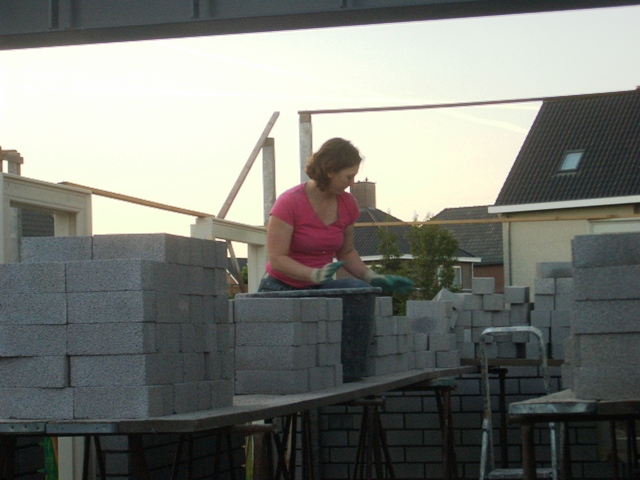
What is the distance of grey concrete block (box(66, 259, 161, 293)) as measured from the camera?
411 centimetres

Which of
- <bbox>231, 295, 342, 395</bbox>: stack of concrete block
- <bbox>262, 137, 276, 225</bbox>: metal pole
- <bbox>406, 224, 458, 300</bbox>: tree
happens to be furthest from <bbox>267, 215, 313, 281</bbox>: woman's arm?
<bbox>406, 224, 458, 300</bbox>: tree

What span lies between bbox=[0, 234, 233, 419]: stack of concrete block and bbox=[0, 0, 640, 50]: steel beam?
12.1 ft

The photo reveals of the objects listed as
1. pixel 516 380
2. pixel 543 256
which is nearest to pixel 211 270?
pixel 516 380

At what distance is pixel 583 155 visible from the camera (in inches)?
1195

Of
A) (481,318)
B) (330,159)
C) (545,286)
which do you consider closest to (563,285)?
(545,286)

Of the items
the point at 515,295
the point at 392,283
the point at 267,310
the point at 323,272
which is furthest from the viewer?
the point at 515,295

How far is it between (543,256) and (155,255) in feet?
50.6

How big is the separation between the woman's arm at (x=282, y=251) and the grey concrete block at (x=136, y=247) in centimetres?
162

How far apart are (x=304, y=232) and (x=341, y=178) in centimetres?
38

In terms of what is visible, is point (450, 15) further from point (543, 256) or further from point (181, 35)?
point (543, 256)

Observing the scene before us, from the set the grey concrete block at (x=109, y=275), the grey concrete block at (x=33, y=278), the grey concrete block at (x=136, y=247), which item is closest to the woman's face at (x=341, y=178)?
the grey concrete block at (x=136, y=247)

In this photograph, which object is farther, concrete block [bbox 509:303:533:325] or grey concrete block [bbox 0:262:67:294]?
concrete block [bbox 509:303:533:325]

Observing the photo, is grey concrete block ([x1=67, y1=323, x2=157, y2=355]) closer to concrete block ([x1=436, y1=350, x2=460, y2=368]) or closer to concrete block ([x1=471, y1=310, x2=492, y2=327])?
concrete block ([x1=436, y1=350, x2=460, y2=368])

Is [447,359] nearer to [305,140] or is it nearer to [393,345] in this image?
[393,345]
